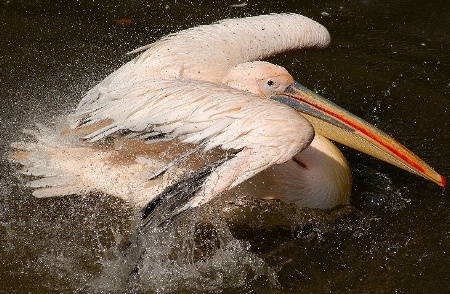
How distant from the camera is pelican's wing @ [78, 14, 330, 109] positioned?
4.13 m

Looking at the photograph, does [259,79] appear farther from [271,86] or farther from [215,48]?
[215,48]

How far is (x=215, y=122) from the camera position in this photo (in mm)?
3326

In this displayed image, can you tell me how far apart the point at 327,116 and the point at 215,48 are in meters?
0.78

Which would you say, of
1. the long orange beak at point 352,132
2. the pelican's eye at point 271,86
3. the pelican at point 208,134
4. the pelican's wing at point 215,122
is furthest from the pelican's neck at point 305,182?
the pelican's wing at point 215,122

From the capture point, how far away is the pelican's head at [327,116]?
3975 mm

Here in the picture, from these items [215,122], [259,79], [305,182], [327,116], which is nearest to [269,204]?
[305,182]

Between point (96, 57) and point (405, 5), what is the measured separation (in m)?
2.80

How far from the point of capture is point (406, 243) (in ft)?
12.6

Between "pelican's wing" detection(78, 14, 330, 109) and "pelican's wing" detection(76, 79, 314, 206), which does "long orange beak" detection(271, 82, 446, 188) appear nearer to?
"pelican's wing" detection(78, 14, 330, 109)

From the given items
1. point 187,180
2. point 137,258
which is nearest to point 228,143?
point 187,180

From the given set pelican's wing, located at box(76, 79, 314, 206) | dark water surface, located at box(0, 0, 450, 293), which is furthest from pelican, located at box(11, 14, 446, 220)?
dark water surface, located at box(0, 0, 450, 293)

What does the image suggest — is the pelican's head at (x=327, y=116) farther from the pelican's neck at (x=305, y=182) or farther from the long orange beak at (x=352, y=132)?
the pelican's neck at (x=305, y=182)

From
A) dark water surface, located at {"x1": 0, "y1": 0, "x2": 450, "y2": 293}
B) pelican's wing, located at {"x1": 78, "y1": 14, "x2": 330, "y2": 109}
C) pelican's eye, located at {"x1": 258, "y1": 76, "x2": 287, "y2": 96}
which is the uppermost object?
pelican's wing, located at {"x1": 78, "y1": 14, "x2": 330, "y2": 109}

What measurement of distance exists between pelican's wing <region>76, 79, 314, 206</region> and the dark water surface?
0.54 meters
